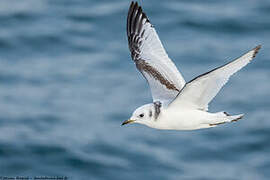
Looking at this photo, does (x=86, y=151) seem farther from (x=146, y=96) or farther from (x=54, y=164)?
(x=146, y=96)

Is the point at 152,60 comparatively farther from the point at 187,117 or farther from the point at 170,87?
the point at 187,117

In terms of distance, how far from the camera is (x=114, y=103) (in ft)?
53.0

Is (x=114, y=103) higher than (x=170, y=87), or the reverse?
(x=114, y=103)

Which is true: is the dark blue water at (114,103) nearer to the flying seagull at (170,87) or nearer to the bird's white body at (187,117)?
the flying seagull at (170,87)

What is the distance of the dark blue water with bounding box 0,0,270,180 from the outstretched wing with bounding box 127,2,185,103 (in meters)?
5.08

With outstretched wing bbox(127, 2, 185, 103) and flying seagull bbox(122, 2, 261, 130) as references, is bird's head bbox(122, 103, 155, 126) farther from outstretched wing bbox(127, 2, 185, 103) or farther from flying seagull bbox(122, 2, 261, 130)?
outstretched wing bbox(127, 2, 185, 103)

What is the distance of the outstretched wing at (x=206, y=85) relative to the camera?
8281 millimetres

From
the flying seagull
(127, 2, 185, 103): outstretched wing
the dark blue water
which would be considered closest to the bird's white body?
the flying seagull

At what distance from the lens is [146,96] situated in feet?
52.3

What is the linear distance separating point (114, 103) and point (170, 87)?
6.33 meters

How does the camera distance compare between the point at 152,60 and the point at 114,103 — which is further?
the point at 114,103

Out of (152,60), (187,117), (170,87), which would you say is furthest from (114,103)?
(187,117)

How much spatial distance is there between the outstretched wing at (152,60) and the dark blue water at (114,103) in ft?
16.7

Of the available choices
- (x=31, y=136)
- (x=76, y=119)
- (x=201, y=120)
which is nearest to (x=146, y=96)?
(x=76, y=119)
